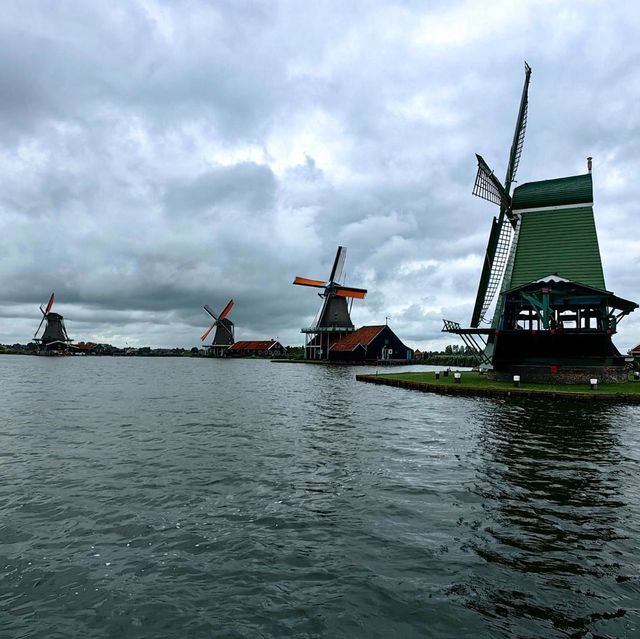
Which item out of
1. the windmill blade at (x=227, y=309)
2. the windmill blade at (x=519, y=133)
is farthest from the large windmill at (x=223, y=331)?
the windmill blade at (x=519, y=133)

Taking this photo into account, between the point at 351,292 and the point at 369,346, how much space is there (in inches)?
589

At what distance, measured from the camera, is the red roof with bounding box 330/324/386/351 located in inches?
3743

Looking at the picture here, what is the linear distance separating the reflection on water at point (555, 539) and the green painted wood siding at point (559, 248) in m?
24.6

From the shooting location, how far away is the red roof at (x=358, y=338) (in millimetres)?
95062

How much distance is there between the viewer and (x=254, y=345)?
149 m

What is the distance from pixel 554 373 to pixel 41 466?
32.7 metres

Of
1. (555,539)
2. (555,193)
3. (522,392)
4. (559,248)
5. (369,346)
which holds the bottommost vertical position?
(555,539)

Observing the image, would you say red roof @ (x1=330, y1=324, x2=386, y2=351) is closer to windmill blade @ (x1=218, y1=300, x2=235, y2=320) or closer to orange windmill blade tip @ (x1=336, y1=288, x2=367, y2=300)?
orange windmill blade tip @ (x1=336, y1=288, x2=367, y2=300)

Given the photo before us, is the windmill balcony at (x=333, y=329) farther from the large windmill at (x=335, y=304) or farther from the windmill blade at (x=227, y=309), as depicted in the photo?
the windmill blade at (x=227, y=309)

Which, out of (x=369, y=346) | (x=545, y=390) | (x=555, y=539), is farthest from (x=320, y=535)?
(x=369, y=346)

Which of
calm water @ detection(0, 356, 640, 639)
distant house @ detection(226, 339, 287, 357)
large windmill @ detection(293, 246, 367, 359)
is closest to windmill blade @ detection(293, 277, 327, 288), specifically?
large windmill @ detection(293, 246, 367, 359)

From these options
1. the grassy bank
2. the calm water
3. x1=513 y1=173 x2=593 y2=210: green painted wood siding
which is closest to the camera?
the calm water

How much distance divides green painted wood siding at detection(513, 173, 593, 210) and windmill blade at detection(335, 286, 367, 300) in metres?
61.7

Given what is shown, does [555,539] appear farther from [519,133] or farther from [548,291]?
[519,133]
